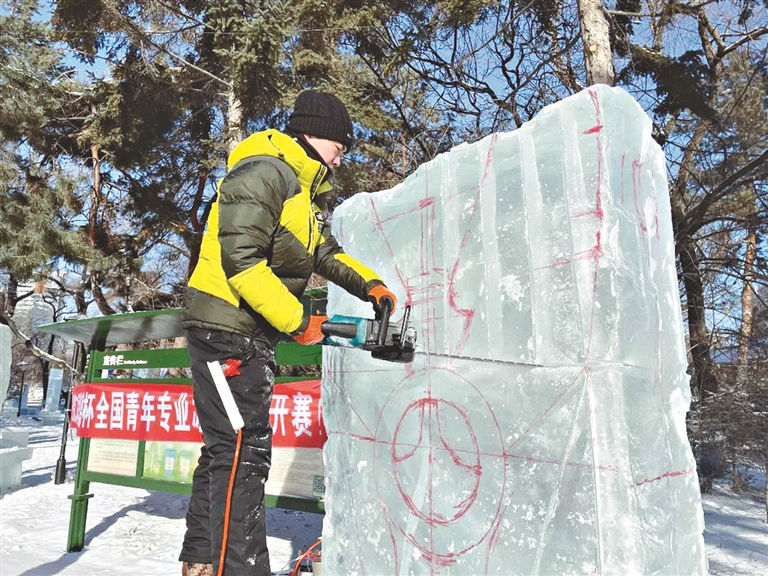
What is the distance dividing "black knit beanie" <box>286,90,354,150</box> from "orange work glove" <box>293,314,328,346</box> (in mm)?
638

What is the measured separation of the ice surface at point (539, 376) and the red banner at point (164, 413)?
3.08 feet

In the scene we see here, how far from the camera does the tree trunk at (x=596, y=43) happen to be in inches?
227

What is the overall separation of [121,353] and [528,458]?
3.42 m

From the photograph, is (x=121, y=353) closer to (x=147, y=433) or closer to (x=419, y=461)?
(x=147, y=433)

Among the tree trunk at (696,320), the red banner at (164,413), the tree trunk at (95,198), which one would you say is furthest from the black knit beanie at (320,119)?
the tree trunk at (95,198)

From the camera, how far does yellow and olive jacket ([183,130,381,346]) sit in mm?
1641

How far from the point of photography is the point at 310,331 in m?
1.71

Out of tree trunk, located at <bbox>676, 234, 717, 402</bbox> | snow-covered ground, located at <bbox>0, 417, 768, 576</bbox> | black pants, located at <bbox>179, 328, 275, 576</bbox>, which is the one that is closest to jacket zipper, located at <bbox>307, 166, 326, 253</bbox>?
black pants, located at <bbox>179, 328, 275, 576</bbox>

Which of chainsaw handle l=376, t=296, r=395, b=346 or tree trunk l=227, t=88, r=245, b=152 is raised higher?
tree trunk l=227, t=88, r=245, b=152

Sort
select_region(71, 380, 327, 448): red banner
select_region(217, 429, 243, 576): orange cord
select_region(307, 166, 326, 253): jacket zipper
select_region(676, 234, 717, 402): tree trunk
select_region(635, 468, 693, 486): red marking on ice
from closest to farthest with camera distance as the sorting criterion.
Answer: select_region(635, 468, 693, 486): red marking on ice < select_region(217, 429, 243, 576): orange cord < select_region(307, 166, 326, 253): jacket zipper < select_region(71, 380, 327, 448): red banner < select_region(676, 234, 717, 402): tree trunk

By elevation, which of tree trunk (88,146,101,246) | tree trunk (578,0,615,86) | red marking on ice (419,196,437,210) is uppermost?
tree trunk (88,146,101,246)

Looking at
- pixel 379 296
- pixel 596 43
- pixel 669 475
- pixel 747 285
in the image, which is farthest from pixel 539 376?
pixel 747 285

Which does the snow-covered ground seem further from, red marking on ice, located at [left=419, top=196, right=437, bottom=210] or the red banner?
red marking on ice, located at [left=419, top=196, right=437, bottom=210]

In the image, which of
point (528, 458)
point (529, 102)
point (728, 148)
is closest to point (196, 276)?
point (528, 458)
